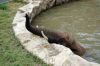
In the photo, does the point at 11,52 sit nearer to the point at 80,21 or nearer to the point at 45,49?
the point at 45,49

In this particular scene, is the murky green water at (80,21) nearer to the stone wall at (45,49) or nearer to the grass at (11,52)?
the stone wall at (45,49)

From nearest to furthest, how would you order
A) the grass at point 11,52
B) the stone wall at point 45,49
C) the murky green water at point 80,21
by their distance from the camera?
the stone wall at point 45,49
the grass at point 11,52
the murky green water at point 80,21

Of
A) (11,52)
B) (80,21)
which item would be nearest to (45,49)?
(11,52)

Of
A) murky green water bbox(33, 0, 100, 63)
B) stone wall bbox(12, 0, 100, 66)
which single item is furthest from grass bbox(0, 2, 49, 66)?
murky green water bbox(33, 0, 100, 63)

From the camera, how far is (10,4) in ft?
35.7

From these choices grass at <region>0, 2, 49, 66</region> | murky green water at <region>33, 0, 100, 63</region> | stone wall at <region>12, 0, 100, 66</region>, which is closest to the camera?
stone wall at <region>12, 0, 100, 66</region>

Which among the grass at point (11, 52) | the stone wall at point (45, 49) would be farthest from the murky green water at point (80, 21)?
the grass at point (11, 52)

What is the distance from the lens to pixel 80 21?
391 inches

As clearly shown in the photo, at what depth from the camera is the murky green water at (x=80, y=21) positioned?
7.85 m

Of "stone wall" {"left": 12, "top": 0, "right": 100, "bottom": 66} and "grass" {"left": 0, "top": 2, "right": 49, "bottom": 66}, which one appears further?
"grass" {"left": 0, "top": 2, "right": 49, "bottom": 66}

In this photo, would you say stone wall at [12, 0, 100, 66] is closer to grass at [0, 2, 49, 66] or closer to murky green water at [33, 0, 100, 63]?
grass at [0, 2, 49, 66]

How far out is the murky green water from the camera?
7.85 meters

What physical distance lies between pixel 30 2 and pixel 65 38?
14.1 ft

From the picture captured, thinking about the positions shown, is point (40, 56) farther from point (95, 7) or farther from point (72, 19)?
point (95, 7)
